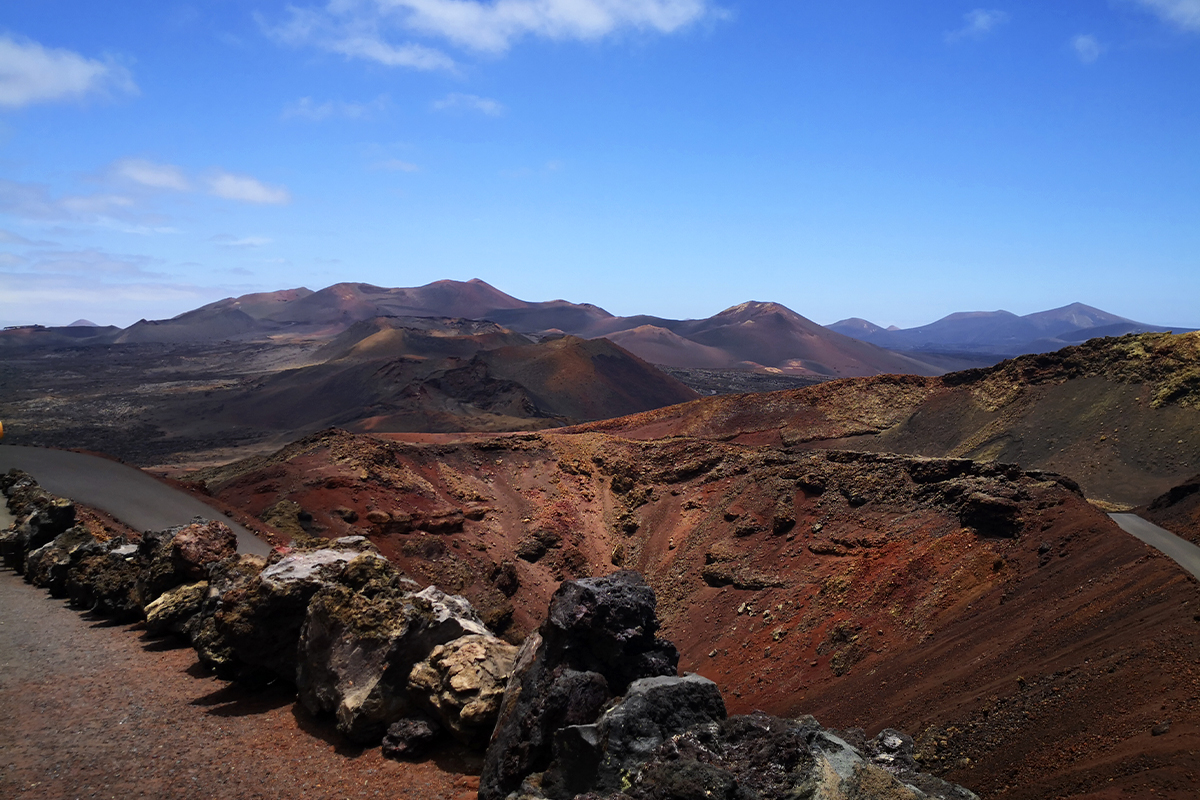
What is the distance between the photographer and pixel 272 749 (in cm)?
722

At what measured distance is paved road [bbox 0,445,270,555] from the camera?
17781 mm

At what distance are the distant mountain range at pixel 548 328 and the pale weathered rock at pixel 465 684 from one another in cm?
9971

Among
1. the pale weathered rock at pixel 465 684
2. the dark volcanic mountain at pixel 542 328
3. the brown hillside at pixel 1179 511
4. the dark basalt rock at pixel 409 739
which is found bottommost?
the brown hillside at pixel 1179 511


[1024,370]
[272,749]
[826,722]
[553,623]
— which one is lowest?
[826,722]

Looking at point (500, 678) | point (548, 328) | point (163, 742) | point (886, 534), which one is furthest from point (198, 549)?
point (548, 328)

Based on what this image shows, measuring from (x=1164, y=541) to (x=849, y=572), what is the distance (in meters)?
6.69

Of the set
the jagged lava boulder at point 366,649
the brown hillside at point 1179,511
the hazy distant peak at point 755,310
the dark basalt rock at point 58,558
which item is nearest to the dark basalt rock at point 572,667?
the jagged lava boulder at point 366,649

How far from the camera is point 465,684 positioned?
23.5 ft

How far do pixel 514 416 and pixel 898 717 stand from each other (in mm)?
44534

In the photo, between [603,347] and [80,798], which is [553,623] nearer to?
[80,798]

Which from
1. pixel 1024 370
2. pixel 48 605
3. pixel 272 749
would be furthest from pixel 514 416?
pixel 272 749

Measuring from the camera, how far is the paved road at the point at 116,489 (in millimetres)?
17781

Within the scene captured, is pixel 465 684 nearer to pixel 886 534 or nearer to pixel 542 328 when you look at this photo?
pixel 886 534

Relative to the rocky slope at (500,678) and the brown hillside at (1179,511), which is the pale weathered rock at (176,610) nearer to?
the rocky slope at (500,678)
